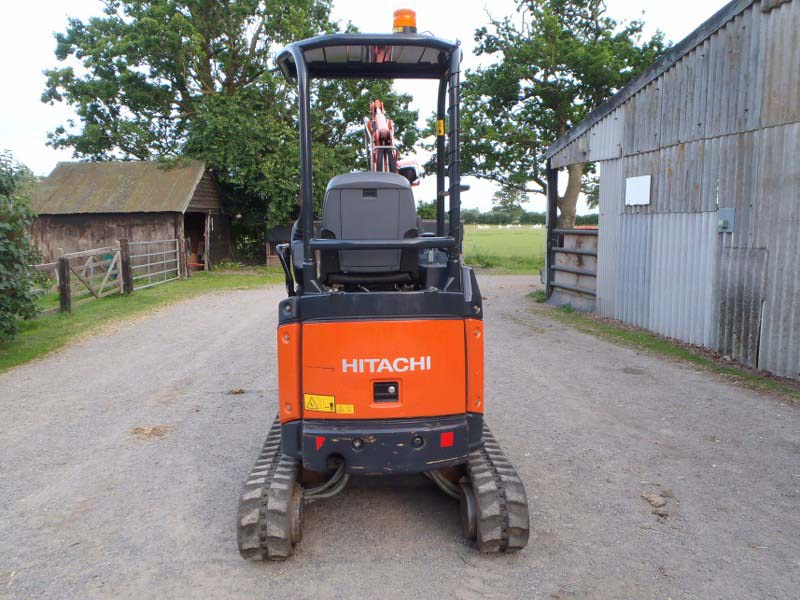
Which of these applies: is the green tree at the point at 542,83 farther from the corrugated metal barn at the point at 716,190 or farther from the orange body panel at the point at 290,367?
the orange body panel at the point at 290,367

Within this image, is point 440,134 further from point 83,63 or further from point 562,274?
point 83,63

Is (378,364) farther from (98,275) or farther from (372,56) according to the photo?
(98,275)

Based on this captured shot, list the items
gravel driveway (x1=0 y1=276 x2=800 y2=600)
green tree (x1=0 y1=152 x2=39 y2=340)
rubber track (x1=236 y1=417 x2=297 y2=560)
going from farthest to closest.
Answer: green tree (x1=0 y1=152 x2=39 y2=340)
rubber track (x1=236 y1=417 x2=297 y2=560)
gravel driveway (x1=0 y1=276 x2=800 y2=600)

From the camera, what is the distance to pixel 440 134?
5.00 m

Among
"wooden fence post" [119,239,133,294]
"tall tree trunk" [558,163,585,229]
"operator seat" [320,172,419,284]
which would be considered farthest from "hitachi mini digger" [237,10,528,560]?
"tall tree trunk" [558,163,585,229]

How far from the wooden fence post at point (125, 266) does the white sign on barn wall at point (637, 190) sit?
41.6 feet

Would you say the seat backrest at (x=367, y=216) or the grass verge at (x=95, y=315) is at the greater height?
the seat backrest at (x=367, y=216)

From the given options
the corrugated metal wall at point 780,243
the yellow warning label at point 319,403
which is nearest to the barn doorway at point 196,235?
the corrugated metal wall at point 780,243

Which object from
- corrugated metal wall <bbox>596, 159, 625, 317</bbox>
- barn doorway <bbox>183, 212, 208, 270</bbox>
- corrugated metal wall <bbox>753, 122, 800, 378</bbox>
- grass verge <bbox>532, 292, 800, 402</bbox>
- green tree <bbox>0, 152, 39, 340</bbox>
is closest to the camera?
grass verge <bbox>532, 292, 800, 402</bbox>

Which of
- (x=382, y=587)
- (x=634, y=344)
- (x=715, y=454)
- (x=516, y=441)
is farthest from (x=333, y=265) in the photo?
(x=634, y=344)

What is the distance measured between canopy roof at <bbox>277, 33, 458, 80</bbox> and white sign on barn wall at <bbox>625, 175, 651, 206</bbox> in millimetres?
7884

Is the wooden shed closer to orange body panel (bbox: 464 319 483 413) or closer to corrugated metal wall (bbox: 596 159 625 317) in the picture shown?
corrugated metal wall (bbox: 596 159 625 317)

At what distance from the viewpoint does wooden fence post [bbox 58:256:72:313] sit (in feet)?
46.8

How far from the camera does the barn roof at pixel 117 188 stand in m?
25.3
